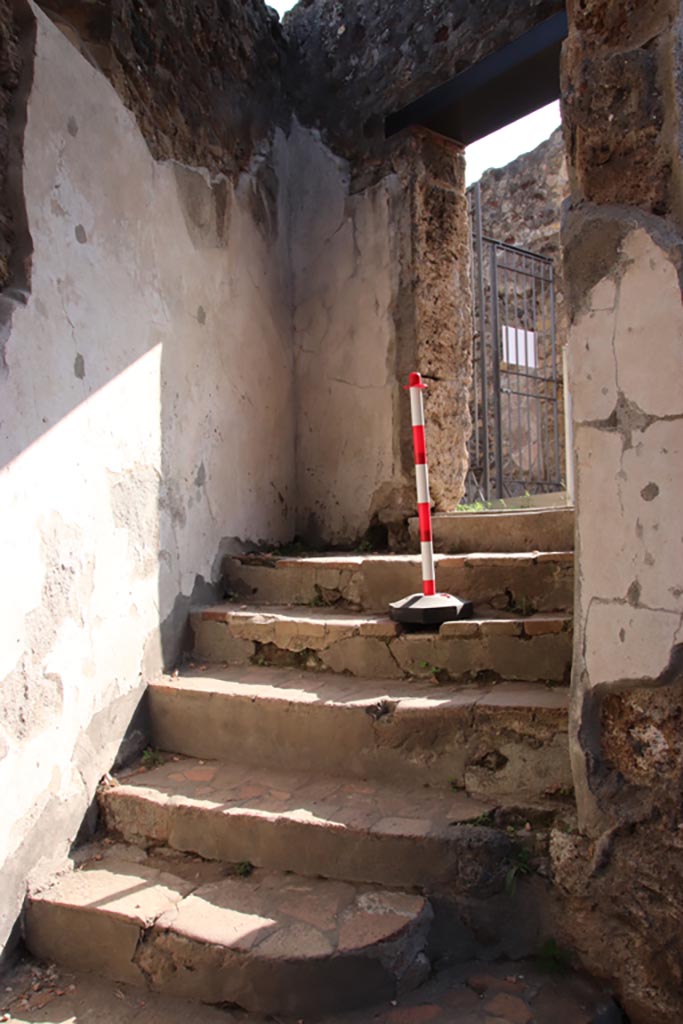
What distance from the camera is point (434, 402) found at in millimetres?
4262

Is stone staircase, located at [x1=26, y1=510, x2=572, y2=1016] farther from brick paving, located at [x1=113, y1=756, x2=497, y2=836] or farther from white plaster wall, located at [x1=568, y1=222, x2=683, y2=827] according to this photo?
white plaster wall, located at [x1=568, y1=222, x2=683, y2=827]

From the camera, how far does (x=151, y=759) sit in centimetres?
317

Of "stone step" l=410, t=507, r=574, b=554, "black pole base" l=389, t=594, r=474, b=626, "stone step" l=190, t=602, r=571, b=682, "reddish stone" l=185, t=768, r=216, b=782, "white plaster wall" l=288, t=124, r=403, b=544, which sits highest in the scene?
"white plaster wall" l=288, t=124, r=403, b=544

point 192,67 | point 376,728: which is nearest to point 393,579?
point 376,728

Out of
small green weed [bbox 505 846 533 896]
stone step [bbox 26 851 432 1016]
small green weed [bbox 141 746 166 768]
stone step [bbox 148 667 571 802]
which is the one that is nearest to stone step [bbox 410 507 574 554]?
stone step [bbox 148 667 571 802]

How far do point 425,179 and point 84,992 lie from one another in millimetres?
3921

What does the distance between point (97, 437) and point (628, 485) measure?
6.55 feet

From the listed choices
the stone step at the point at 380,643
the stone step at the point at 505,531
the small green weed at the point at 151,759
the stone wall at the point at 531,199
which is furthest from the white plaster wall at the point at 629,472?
the stone wall at the point at 531,199

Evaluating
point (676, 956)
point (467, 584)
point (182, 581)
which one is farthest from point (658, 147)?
point (182, 581)

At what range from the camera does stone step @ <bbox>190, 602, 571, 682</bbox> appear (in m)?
2.82

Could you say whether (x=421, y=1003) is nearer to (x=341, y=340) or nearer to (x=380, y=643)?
(x=380, y=643)

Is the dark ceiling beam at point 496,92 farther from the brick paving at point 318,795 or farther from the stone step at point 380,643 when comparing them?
the brick paving at point 318,795

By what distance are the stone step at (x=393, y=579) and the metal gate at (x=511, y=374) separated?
135 inches

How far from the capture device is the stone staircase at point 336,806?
2227mm
